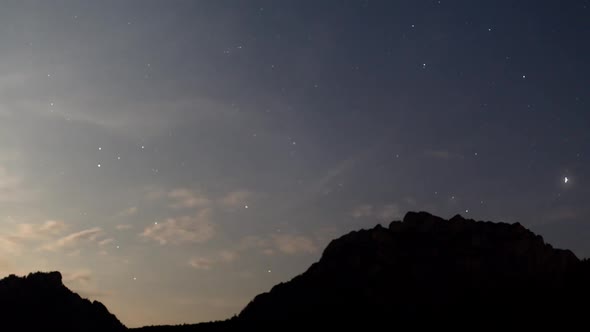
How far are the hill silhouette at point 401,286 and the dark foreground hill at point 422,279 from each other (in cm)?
11

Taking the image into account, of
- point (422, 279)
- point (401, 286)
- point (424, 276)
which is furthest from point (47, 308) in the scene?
point (424, 276)

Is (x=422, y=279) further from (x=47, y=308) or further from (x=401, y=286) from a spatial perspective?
(x=47, y=308)

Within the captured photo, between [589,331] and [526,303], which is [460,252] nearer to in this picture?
[526,303]

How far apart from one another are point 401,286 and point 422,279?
2594 mm

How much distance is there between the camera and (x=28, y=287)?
7412 cm

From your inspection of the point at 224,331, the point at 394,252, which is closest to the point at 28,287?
the point at 224,331

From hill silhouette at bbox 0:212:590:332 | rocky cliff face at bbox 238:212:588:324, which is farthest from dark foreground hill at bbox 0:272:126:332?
rocky cliff face at bbox 238:212:588:324

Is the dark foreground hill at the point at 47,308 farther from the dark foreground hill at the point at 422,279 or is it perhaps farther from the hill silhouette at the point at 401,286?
the dark foreground hill at the point at 422,279

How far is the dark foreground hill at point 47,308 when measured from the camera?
223 feet

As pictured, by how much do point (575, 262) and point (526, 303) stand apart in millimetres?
16077

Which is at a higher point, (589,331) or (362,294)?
(362,294)

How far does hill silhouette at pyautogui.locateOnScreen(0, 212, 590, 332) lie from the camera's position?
5678 cm

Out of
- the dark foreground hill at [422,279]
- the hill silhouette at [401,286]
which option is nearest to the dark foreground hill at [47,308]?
the hill silhouette at [401,286]

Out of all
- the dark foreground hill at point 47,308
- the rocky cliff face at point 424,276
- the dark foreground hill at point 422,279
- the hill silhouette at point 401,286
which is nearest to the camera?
the dark foreground hill at point 422,279
